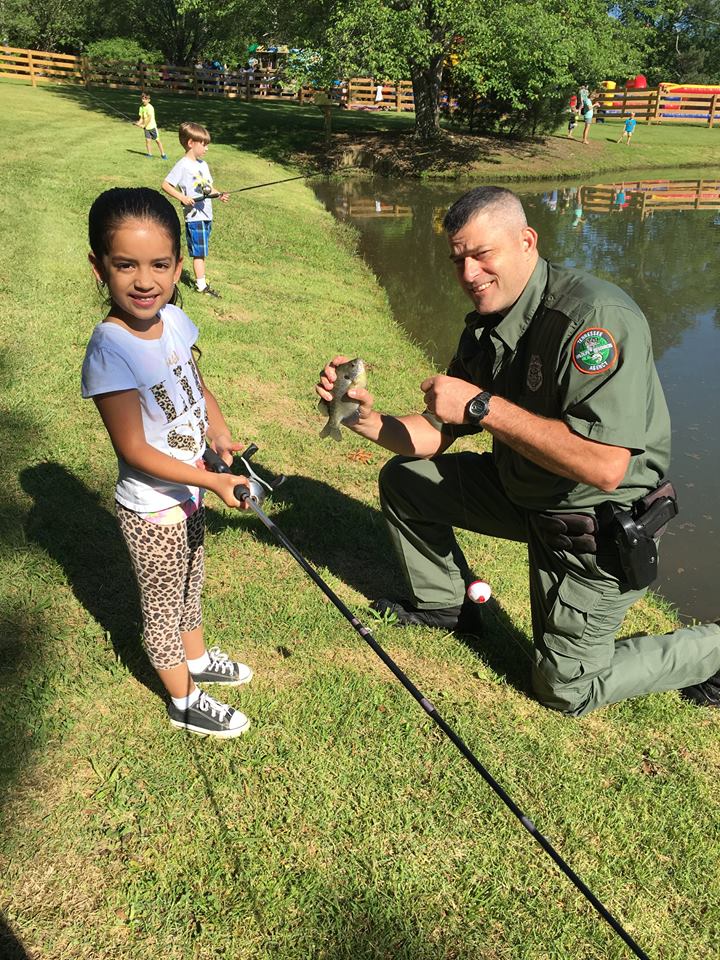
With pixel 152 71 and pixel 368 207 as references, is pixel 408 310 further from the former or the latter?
pixel 152 71

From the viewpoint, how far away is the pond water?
5.05 m

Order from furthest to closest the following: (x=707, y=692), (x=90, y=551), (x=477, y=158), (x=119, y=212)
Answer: (x=477, y=158) → (x=90, y=551) → (x=707, y=692) → (x=119, y=212)

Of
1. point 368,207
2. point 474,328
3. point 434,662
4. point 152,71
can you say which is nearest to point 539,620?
point 434,662

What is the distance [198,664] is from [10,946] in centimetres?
119

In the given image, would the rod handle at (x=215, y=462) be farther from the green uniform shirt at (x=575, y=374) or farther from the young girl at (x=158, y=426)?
the green uniform shirt at (x=575, y=374)

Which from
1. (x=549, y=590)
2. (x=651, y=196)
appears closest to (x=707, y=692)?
(x=549, y=590)

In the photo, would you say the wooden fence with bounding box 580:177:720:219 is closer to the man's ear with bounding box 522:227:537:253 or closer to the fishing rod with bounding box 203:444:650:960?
the man's ear with bounding box 522:227:537:253

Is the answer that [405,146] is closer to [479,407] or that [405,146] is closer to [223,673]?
[479,407]

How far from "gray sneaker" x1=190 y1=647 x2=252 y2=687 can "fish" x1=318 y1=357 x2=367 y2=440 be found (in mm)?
1143

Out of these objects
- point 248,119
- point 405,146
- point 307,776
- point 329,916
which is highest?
point 248,119

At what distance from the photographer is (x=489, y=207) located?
282 cm

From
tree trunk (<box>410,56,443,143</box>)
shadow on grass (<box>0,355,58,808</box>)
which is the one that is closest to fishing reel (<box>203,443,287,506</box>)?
shadow on grass (<box>0,355,58,808</box>)

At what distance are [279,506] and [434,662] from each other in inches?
62.8

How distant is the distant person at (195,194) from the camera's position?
830cm
